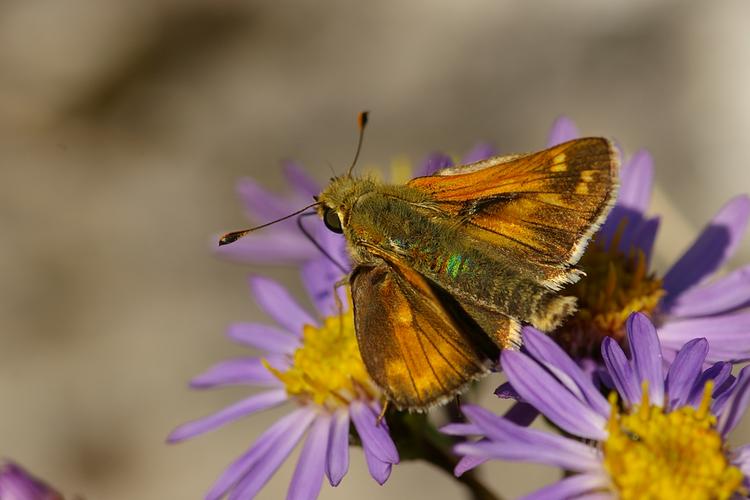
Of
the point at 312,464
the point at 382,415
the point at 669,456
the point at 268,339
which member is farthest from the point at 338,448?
the point at 669,456

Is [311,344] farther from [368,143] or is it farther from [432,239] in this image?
[368,143]

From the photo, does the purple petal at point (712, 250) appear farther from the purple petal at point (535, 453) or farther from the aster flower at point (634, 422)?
the purple petal at point (535, 453)

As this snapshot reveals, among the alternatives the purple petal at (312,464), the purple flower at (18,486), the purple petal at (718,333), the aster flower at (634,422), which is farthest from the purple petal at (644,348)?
the purple flower at (18,486)

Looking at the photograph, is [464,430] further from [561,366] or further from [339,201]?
[339,201]

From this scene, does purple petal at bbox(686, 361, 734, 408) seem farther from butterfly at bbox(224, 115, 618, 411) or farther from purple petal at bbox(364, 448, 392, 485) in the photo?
purple petal at bbox(364, 448, 392, 485)

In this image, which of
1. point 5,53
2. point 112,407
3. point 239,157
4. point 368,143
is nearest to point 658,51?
point 368,143

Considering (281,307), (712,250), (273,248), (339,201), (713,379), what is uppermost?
(273,248)
